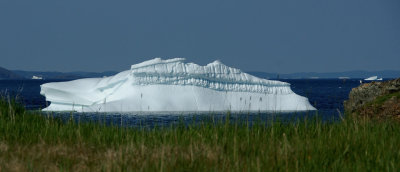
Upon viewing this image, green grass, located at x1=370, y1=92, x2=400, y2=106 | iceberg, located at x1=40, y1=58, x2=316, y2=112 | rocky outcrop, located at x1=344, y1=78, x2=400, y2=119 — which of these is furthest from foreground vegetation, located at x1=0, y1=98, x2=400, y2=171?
iceberg, located at x1=40, y1=58, x2=316, y2=112

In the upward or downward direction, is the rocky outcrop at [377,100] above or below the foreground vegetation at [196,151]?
above

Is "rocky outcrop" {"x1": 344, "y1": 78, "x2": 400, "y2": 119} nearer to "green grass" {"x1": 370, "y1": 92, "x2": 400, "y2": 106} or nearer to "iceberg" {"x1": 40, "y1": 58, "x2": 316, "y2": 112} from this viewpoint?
"green grass" {"x1": 370, "y1": 92, "x2": 400, "y2": 106}

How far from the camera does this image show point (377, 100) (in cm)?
1148

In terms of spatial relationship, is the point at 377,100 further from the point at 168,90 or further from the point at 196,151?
the point at 168,90

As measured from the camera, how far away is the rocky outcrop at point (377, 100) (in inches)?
407

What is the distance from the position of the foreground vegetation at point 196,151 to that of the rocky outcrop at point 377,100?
3198 mm

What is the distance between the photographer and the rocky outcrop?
1034 centimetres

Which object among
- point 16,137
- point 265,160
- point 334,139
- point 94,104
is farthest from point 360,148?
point 94,104

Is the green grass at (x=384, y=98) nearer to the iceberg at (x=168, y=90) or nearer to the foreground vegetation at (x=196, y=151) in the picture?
the foreground vegetation at (x=196, y=151)

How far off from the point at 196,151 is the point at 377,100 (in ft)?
24.8

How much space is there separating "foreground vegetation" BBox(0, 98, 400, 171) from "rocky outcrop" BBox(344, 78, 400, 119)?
320 centimetres

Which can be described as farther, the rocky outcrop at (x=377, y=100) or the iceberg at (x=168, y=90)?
the iceberg at (x=168, y=90)

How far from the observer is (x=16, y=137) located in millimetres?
6484

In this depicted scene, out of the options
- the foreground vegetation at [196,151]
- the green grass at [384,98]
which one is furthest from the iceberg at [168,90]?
the foreground vegetation at [196,151]
